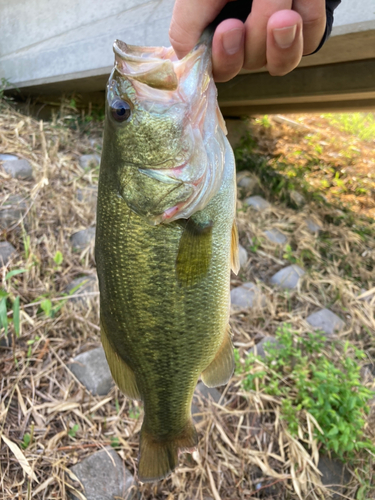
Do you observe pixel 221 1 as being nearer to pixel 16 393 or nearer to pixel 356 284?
pixel 16 393

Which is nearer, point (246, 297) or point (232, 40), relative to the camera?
point (232, 40)

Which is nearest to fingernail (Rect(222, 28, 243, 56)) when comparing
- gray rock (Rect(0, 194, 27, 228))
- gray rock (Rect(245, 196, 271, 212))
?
gray rock (Rect(0, 194, 27, 228))

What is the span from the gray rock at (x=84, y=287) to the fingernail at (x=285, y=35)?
2101 millimetres

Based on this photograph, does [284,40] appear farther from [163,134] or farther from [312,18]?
[163,134]

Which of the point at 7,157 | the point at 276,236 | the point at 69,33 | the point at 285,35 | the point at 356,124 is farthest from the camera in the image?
the point at 356,124

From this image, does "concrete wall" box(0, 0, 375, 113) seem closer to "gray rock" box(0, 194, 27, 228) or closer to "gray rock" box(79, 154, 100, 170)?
"gray rock" box(79, 154, 100, 170)

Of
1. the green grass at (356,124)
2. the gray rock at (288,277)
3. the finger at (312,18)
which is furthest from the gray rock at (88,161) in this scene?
the green grass at (356,124)

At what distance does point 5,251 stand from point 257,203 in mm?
2891

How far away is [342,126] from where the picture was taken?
723 cm

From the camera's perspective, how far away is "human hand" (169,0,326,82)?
963mm

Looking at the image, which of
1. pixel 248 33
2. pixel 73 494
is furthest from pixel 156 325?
pixel 73 494

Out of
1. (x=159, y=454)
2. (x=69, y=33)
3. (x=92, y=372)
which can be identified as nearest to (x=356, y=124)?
(x=69, y=33)

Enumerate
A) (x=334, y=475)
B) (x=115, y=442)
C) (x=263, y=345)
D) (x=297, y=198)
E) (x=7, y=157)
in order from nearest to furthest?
(x=115, y=442)
(x=334, y=475)
(x=263, y=345)
(x=7, y=157)
(x=297, y=198)

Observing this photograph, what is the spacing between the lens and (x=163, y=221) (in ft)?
3.62
